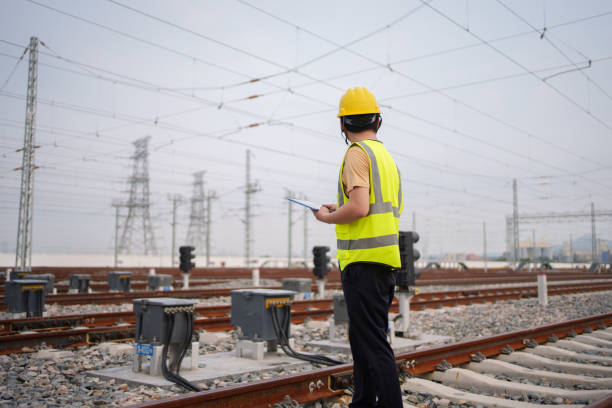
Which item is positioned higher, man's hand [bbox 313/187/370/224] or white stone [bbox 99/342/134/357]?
man's hand [bbox 313/187/370/224]

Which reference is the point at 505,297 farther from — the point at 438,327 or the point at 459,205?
the point at 459,205

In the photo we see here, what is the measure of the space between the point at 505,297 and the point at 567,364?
11.7 metres

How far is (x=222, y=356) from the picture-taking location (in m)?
6.95

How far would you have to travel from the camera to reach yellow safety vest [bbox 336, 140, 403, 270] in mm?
2762

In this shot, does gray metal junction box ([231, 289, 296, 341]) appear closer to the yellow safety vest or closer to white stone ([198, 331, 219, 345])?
white stone ([198, 331, 219, 345])

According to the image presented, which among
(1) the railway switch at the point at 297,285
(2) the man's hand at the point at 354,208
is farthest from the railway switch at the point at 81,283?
(2) the man's hand at the point at 354,208

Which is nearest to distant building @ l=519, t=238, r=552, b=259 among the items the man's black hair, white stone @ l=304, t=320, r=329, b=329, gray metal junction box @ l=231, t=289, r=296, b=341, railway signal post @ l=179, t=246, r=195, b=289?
railway signal post @ l=179, t=246, r=195, b=289

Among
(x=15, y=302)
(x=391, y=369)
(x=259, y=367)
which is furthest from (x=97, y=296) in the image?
(x=391, y=369)

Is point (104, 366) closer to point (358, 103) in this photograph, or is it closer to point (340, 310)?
point (340, 310)

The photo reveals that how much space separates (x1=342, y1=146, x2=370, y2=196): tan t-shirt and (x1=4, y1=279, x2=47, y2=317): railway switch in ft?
31.0

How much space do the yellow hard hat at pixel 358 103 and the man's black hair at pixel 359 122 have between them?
2 centimetres

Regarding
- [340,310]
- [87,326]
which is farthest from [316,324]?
[87,326]

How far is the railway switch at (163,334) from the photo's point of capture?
568 centimetres

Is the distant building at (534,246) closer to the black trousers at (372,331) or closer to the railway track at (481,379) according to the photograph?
the railway track at (481,379)
